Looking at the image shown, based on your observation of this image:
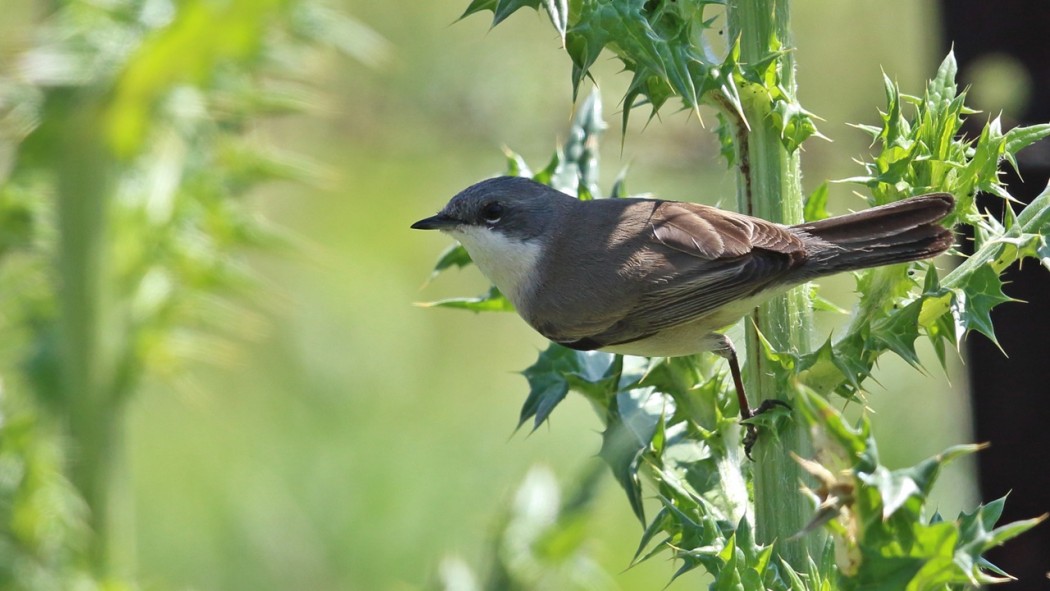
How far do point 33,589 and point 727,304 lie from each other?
2752mm

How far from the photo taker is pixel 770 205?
2.42 metres

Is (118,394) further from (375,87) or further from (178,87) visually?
(375,87)

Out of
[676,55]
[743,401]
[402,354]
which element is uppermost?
[676,55]

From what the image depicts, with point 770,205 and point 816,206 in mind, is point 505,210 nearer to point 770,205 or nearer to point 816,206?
point 816,206

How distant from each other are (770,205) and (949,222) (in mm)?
417

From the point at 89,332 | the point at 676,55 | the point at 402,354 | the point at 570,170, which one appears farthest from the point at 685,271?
the point at 402,354

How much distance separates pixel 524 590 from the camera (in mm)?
3654

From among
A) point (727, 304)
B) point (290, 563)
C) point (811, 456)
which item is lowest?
point (290, 563)

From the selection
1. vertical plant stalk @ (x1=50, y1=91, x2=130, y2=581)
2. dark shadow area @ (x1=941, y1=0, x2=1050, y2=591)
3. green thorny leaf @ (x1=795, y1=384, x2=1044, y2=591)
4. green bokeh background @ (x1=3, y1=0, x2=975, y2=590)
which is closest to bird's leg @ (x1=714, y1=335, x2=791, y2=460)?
green thorny leaf @ (x1=795, y1=384, x2=1044, y2=591)

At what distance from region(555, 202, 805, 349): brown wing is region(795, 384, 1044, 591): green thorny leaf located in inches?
39.8

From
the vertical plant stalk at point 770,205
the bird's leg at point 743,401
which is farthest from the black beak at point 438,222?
the vertical plant stalk at point 770,205

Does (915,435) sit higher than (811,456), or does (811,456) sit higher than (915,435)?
(811,456)

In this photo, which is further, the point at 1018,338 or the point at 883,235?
the point at 1018,338

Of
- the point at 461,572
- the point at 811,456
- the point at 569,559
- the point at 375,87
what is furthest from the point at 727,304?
the point at 375,87
